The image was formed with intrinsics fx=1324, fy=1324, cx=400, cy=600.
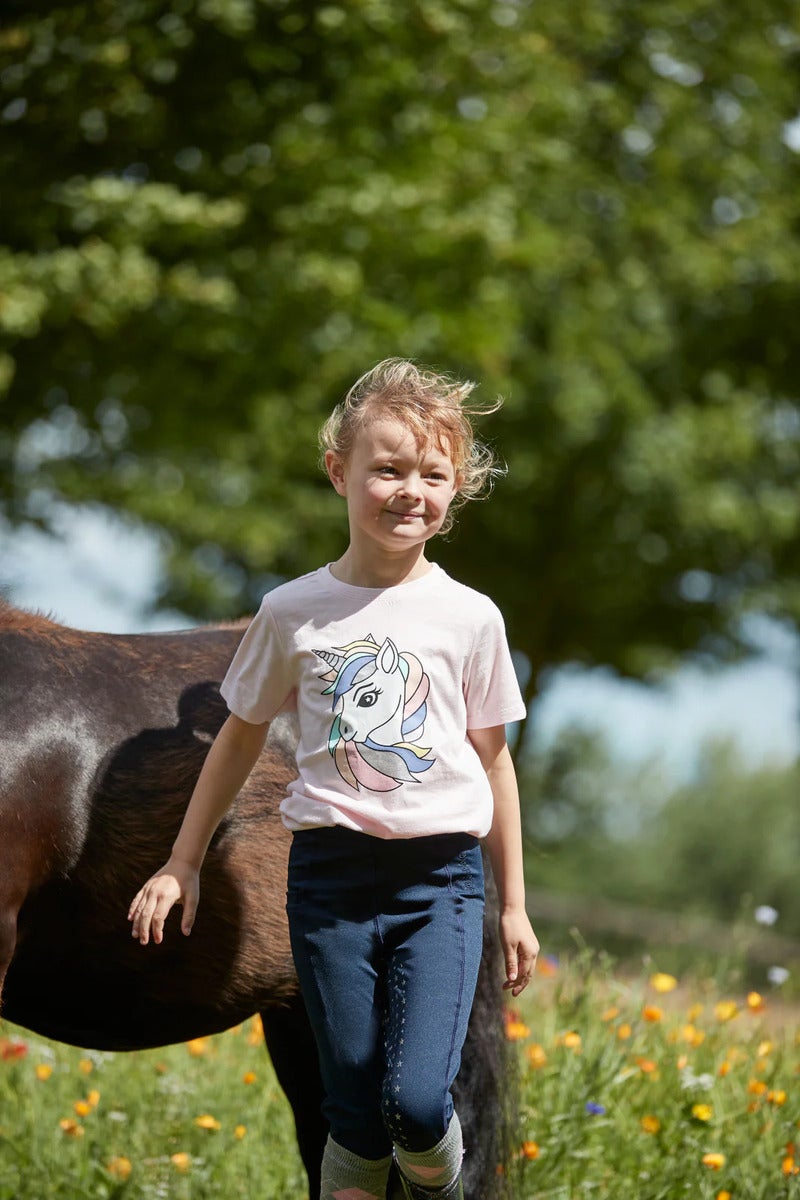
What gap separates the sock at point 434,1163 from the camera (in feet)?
7.24

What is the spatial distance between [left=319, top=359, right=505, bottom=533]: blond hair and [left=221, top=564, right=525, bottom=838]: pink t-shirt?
0.69ft

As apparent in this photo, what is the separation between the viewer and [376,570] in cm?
235

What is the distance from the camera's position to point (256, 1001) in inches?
106

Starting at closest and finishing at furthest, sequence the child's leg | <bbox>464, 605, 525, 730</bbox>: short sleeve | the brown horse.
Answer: the child's leg, <bbox>464, 605, 525, 730</bbox>: short sleeve, the brown horse

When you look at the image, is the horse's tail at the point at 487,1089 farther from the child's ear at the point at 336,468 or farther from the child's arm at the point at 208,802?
the child's ear at the point at 336,468

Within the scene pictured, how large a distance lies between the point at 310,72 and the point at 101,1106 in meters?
6.87

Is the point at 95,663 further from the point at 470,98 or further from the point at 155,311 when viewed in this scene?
the point at 470,98

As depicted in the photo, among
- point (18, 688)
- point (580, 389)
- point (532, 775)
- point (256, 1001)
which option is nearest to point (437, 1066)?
point (256, 1001)

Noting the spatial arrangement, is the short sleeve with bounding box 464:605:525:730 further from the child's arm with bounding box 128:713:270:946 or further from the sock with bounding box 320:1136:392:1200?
the sock with bounding box 320:1136:392:1200

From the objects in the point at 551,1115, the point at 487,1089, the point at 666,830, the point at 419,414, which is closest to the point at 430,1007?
the point at 487,1089

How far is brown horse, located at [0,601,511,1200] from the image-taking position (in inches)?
98.9

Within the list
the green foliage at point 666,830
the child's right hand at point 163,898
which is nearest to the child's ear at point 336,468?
the child's right hand at point 163,898

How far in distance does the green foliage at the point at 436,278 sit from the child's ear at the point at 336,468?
18.6 ft

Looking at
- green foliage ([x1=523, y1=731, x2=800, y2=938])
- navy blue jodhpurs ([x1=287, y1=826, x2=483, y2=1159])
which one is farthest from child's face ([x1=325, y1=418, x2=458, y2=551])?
green foliage ([x1=523, y1=731, x2=800, y2=938])
